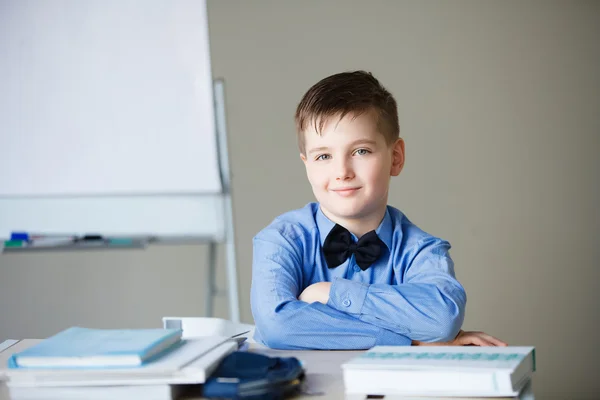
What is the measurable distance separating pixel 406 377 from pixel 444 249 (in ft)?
1.73

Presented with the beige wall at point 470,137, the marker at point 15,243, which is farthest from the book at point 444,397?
the beige wall at point 470,137

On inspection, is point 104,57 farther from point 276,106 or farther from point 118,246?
point 276,106

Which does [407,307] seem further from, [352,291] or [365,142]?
[365,142]

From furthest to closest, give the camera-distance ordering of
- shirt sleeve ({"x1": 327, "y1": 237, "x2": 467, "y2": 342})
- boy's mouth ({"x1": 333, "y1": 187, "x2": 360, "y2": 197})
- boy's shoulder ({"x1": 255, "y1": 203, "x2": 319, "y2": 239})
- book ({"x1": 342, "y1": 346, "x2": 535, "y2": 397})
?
boy's shoulder ({"x1": 255, "y1": 203, "x2": 319, "y2": 239}), boy's mouth ({"x1": 333, "y1": 187, "x2": 360, "y2": 197}), shirt sleeve ({"x1": 327, "y1": 237, "x2": 467, "y2": 342}), book ({"x1": 342, "y1": 346, "x2": 535, "y2": 397})

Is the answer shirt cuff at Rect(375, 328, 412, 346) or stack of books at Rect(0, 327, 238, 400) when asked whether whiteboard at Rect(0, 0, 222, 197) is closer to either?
shirt cuff at Rect(375, 328, 412, 346)

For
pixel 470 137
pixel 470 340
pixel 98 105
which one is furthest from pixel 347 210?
pixel 470 137

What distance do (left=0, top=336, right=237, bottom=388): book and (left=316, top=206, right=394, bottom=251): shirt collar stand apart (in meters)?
0.46

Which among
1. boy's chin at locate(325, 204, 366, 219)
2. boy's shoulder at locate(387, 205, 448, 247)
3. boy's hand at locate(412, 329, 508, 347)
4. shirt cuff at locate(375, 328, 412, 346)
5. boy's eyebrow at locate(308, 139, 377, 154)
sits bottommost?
boy's hand at locate(412, 329, 508, 347)

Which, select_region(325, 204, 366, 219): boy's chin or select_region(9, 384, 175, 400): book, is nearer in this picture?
select_region(9, 384, 175, 400): book

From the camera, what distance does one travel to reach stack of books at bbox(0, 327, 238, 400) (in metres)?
0.89

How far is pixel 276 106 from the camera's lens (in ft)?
12.1

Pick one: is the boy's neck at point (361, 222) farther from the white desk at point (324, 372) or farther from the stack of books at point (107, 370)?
the stack of books at point (107, 370)

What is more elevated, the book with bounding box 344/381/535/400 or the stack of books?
the stack of books

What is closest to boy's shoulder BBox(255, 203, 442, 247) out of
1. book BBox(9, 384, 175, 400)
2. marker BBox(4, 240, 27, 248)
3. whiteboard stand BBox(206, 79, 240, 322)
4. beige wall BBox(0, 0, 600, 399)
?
book BBox(9, 384, 175, 400)
